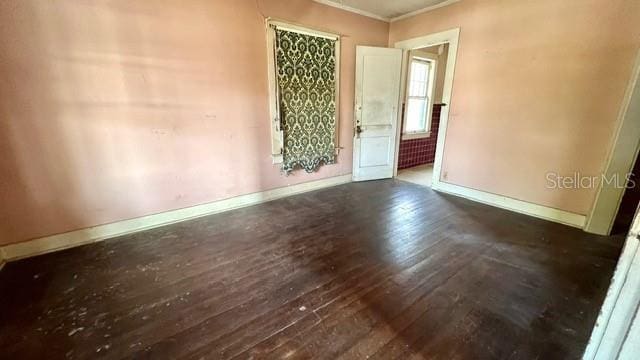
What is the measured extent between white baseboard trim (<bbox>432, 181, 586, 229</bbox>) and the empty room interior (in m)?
0.02

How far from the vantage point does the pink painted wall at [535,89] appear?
2.42 m

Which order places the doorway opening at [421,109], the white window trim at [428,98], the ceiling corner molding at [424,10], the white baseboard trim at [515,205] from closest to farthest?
the white baseboard trim at [515,205] → the ceiling corner molding at [424,10] → the white window trim at [428,98] → the doorway opening at [421,109]

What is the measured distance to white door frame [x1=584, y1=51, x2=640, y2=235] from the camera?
227 centimetres

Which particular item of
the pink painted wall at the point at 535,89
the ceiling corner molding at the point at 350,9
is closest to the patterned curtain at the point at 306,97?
the ceiling corner molding at the point at 350,9

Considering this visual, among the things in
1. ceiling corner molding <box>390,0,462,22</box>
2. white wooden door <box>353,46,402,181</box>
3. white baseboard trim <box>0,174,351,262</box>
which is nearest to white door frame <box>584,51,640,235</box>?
ceiling corner molding <box>390,0,462,22</box>

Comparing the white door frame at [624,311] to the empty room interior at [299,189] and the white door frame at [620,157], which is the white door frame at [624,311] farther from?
the white door frame at [620,157]

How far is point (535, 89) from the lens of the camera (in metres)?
2.83

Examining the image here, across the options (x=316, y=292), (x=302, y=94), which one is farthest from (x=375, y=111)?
(x=316, y=292)

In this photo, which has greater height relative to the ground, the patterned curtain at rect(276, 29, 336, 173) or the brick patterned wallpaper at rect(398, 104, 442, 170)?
the patterned curtain at rect(276, 29, 336, 173)

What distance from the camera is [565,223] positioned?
9.16 ft

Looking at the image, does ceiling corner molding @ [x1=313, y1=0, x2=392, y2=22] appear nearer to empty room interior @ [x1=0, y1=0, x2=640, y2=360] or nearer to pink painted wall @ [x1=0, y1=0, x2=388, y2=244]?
empty room interior @ [x1=0, y1=0, x2=640, y2=360]

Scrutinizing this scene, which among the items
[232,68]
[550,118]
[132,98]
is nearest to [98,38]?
[132,98]

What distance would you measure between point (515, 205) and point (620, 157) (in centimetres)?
100

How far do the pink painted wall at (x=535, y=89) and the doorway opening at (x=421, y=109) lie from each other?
4.14 feet
